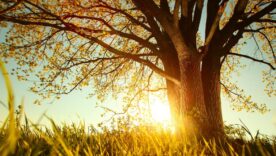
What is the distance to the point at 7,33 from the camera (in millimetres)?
9336

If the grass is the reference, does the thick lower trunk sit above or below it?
above

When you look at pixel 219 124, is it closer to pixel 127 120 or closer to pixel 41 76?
pixel 127 120

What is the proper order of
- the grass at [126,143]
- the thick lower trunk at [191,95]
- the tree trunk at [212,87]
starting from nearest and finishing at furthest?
the grass at [126,143] < the thick lower trunk at [191,95] < the tree trunk at [212,87]

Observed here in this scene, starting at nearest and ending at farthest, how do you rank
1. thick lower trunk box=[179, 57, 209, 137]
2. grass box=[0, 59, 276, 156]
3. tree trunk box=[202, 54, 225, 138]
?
grass box=[0, 59, 276, 156] < thick lower trunk box=[179, 57, 209, 137] < tree trunk box=[202, 54, 225, 138]

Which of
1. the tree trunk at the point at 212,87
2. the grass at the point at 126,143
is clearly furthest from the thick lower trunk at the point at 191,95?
the grass at the point at 126,143

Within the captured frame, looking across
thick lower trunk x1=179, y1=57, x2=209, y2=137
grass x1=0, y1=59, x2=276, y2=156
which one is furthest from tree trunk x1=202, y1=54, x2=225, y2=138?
grass x1=0, y1=59, x2=276, y2=156

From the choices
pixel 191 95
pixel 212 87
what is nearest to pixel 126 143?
pixel 191 95

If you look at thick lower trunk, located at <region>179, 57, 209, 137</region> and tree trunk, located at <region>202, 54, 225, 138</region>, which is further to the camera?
tree trunk, located at <region>202, 54, 225, 138</region>

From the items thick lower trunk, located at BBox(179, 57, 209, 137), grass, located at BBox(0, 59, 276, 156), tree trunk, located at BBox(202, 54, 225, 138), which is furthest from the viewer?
tree trunk, located at BBox(202, 54, 225, 138)

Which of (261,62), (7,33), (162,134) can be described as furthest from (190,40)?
(7,33)

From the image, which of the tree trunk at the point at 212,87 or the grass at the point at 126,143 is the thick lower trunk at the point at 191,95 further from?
the grass at the point at 126,143

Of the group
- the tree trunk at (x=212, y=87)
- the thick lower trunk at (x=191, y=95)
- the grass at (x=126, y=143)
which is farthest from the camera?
the tree trunk at (x=212, y=87)

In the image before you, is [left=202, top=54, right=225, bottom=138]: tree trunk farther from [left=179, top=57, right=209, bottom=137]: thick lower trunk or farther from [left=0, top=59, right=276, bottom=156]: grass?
[left=0, top=59, right=276, bottom=156]: grass

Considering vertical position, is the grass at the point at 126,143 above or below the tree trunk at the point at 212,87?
below
